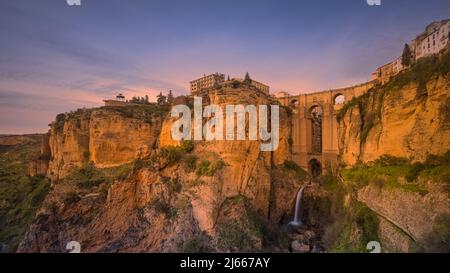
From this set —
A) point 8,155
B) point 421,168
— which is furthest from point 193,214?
point 8,155

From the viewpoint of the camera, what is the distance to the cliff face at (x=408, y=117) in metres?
9.77

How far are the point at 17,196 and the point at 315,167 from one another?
26.0 metres

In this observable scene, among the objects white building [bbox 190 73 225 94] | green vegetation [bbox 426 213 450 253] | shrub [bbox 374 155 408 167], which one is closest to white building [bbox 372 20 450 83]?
shrub [bbox 374 155 408 167]

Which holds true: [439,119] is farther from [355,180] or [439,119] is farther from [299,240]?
[299,240]

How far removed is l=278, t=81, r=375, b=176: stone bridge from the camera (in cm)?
1862

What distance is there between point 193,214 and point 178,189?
165 cm

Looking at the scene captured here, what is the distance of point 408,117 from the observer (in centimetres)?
1144

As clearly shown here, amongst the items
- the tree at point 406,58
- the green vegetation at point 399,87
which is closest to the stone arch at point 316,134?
the green vegetation at point 399,87

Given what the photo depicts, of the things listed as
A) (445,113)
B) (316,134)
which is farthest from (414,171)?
(316,134)

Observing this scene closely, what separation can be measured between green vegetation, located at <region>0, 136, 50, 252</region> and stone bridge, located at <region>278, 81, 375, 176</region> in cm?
2083

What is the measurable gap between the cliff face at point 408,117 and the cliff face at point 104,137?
584 inches

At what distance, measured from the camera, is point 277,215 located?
15453mm

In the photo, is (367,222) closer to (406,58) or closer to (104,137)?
(406,58)

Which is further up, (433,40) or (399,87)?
(433,40)
